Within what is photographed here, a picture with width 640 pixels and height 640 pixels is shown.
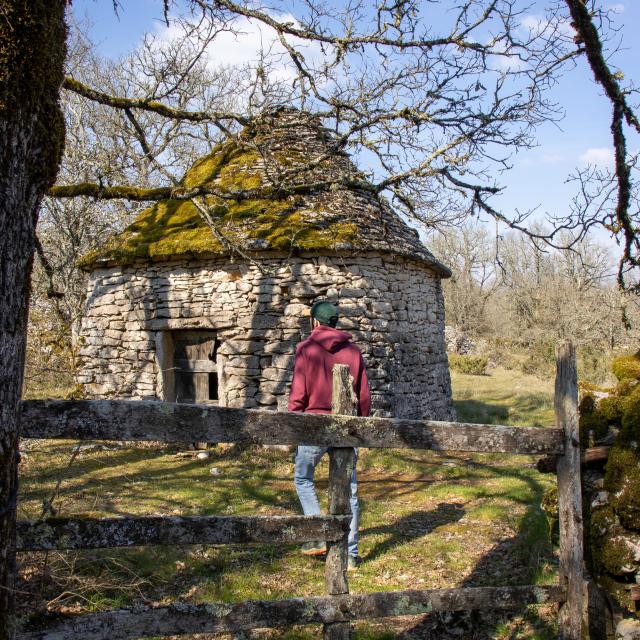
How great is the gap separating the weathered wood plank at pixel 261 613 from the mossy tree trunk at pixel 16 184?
1.04ft

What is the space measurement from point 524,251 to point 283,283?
3057cm

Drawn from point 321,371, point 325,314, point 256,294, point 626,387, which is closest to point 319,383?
point 321,371

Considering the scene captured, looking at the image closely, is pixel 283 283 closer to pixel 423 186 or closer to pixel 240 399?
pixel 240 399

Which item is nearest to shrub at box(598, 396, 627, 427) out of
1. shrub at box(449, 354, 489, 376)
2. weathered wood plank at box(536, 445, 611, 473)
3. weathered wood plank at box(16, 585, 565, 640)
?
weathered wood plank at box(536, 445, 611, 473)

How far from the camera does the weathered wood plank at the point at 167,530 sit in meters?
2.47

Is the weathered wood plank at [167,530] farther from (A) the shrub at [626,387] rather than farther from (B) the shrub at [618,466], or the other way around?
(A) the shrub at [626,387]

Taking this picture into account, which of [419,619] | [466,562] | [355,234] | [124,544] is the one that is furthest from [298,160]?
[124,544]

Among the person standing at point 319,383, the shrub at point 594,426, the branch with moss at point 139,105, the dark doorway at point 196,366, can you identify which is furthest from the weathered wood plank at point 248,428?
the dark doorway at point 196,366

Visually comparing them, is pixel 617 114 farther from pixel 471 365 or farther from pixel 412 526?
pixel 471 365

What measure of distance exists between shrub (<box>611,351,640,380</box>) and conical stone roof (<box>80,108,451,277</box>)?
5.04 m

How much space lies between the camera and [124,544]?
2.50 meters

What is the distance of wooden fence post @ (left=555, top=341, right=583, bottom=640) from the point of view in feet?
10.2

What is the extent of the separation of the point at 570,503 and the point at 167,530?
204cm

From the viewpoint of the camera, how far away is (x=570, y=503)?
3154 mm
